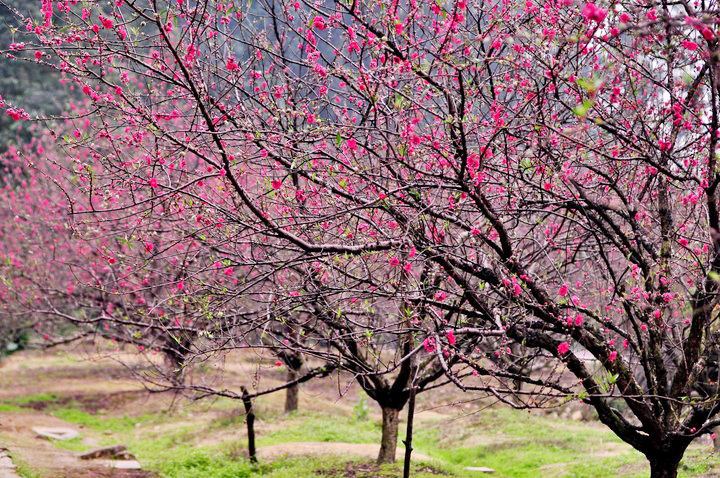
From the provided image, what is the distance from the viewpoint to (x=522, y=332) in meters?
7.34

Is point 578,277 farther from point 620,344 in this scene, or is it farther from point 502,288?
point 502,288

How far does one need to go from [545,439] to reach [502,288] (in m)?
11.1

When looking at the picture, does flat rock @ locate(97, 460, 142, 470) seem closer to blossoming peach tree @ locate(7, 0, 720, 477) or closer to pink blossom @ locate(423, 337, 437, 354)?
blossoming peach tree @ locate(7, 0, 720, 477)

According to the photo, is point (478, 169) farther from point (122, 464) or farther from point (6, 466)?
point (122, 464)

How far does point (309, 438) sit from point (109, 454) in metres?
4.24

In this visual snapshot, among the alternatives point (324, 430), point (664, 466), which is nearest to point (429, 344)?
point (664, 466)

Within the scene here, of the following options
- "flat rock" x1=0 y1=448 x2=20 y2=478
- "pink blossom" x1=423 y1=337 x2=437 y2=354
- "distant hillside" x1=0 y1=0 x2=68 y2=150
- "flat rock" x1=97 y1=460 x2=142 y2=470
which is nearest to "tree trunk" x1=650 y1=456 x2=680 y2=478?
"pink blossom" x1=423 y1=337 x2=437 y2=354

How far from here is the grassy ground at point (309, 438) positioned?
12820 mm

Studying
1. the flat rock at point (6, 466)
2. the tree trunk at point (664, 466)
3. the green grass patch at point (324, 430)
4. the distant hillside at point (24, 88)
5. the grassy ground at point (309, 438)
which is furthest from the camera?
the distant hillside at point (24, 88)

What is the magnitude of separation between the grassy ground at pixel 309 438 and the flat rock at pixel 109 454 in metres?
0.46

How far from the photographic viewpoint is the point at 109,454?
15133mm

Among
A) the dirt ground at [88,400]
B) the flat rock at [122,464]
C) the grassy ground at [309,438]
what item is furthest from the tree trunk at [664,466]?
the flat rock at [122,464]

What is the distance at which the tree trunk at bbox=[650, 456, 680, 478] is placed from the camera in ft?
24.8

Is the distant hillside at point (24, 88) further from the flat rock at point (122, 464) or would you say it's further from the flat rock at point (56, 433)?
the flat rock at point (122, 464)
